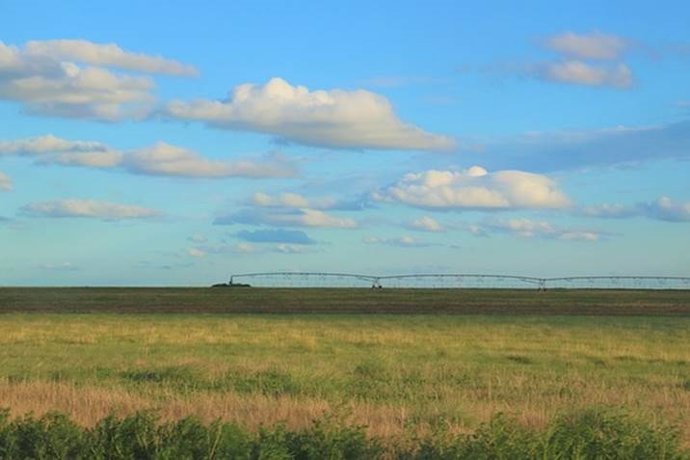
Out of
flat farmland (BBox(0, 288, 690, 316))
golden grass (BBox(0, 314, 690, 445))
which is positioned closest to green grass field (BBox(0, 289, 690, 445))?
golden grass (BBox(0, 314, 690, 445))

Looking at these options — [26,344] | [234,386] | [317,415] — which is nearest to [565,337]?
[26,344]

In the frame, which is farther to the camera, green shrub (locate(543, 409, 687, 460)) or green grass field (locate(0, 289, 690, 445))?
green grass field (locate(0, 289, 690, 445))

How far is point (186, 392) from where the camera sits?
19047 mm

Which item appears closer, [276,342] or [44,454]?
[44,454]

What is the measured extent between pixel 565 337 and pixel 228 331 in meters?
15.2

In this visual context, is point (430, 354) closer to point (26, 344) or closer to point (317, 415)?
point (26, 344)

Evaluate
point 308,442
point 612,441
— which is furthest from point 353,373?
point 612,441

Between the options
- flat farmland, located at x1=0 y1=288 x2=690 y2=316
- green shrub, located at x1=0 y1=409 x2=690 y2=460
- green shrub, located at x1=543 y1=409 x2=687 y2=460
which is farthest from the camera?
flat farmland, located at x1=0 y1=288 x2=690 y2=316

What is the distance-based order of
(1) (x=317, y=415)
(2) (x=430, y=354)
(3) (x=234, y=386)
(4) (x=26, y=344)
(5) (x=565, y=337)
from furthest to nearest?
1. (5) (x=565, y=337)
2. (4) (x=26, y=344)
3. (2) (x=430, y=354)
4. (3) (x=234, y=386)
5. (1) (x=317, y=415)

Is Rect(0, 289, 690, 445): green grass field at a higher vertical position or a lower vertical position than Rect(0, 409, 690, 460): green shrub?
lower

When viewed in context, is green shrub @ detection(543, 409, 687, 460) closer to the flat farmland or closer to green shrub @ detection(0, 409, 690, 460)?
green shrub @ detection(0, 409, 690, 460)

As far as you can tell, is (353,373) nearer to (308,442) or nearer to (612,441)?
(308,442)

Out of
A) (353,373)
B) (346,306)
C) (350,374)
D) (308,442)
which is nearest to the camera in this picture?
(308,442)

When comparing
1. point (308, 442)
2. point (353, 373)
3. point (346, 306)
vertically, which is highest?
point (346, 306)
